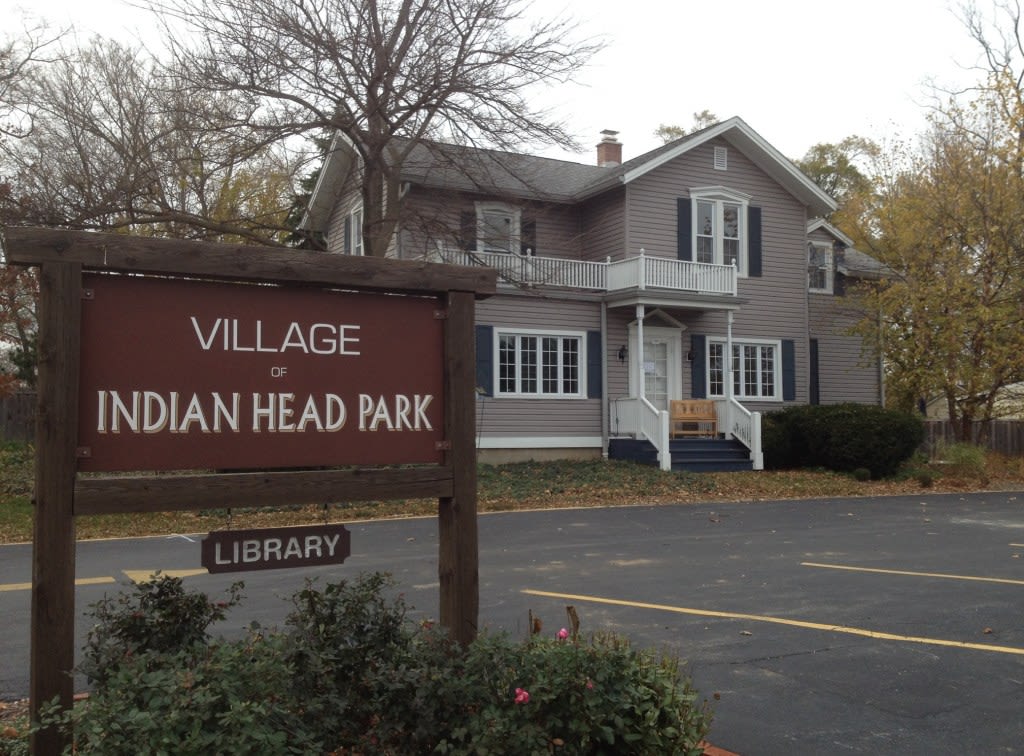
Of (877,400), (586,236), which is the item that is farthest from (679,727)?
(877,400)

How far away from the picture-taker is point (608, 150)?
30984 millimetres

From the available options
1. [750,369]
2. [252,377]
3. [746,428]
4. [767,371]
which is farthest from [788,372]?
[252,377]

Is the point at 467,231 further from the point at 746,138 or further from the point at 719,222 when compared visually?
the point at 746,138

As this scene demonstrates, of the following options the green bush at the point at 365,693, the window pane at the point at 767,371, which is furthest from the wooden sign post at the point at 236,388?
the window pane at the point at 767,371

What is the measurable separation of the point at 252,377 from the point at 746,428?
21.0 meters

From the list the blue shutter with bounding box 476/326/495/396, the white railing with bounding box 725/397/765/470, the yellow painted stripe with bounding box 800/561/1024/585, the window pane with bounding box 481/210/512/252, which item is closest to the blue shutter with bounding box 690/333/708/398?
the white railing with bounding box 725/397/765/470

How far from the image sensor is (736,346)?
2653 centimetres

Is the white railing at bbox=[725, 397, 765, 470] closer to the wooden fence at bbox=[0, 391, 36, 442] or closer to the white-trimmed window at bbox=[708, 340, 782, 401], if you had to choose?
the white-trimmed window at bbox=[708, 340, 782, 401]

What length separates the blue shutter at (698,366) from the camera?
25.6 meters

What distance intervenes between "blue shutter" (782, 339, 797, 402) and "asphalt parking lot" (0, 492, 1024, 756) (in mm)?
11315

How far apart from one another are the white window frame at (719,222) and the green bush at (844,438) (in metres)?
4.58

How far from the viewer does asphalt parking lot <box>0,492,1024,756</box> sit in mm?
5172

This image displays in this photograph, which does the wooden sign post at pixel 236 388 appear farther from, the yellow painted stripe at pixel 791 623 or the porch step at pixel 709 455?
the porch step at pixel 709 455

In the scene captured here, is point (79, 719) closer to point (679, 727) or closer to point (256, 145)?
point (679, 727)
